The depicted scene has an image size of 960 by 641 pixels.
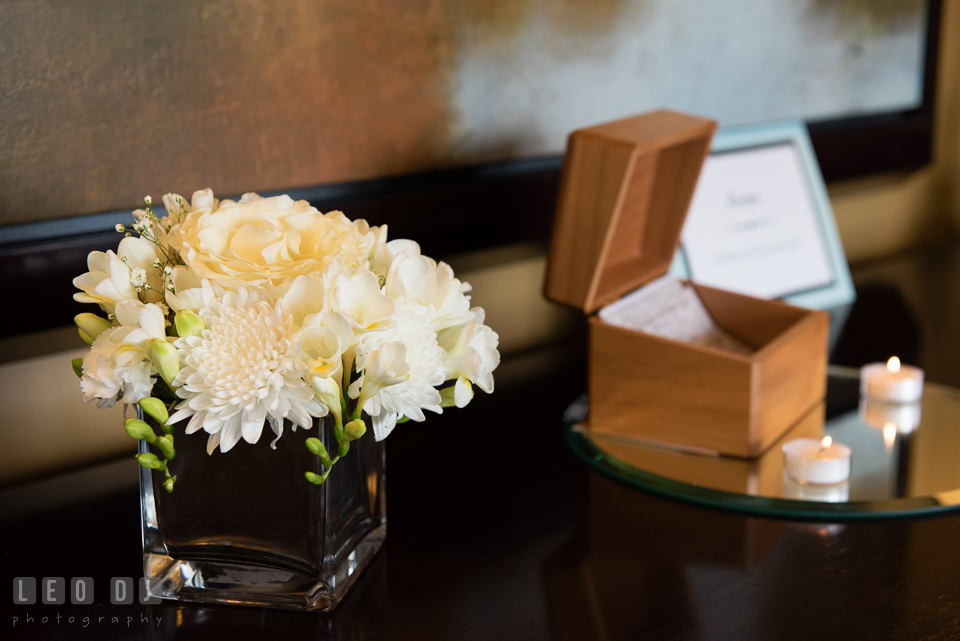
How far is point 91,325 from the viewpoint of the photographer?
0.56 metres

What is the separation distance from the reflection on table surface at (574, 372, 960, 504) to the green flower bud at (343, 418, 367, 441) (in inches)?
13.7

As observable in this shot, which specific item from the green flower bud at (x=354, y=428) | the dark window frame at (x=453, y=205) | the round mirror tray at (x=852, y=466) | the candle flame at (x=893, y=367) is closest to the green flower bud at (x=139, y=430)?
the green flower bud at (x=354, y=428)

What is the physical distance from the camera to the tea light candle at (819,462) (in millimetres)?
786

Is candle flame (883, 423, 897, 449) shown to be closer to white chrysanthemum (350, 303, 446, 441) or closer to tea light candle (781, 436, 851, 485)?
tea light candle (781, 436, 851, 485)

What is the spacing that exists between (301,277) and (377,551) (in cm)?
27

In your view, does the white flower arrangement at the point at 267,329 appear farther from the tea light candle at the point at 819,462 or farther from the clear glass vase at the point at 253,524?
the tea light candle at the point at 819,462

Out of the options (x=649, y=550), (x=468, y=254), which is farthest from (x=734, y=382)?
(x=468, y=254)

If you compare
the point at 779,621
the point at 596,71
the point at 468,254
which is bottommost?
the point at 779,621

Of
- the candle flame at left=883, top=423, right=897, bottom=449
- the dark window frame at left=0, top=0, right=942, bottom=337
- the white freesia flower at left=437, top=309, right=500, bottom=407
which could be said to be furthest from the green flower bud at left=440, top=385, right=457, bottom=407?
the candle flame at left=883, top=423, right=897, bottom=449

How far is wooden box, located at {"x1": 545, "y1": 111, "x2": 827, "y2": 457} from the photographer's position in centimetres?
83

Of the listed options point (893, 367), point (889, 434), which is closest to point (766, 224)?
point (893, 367)

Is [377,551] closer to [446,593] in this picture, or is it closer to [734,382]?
[446,593]

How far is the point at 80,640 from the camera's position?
589mm

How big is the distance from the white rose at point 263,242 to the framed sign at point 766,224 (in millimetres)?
723
